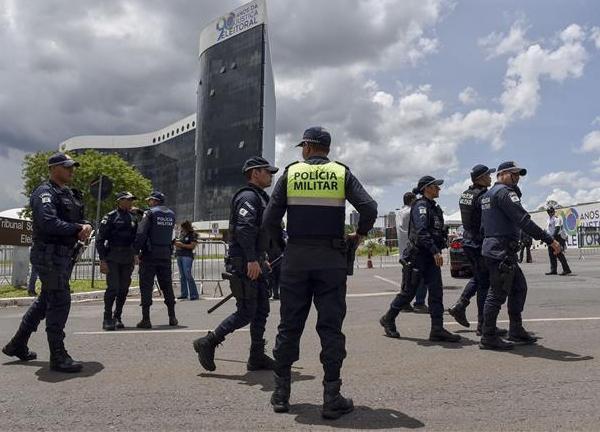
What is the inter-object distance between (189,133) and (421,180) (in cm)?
9519

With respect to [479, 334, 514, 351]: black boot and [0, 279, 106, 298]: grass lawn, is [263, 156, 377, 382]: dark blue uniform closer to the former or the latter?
[479, 334, 514, 351]: black boot

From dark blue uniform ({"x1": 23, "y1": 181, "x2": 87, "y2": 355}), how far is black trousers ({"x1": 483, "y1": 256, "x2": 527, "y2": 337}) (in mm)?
4054

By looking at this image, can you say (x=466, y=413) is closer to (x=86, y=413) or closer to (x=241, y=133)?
(x=86, y=413)

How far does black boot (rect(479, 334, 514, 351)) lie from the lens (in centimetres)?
547

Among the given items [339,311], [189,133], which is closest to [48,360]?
[339,311]

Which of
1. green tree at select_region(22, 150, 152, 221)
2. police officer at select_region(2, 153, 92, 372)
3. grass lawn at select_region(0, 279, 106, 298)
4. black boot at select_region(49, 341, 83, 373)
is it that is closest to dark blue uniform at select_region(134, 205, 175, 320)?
police officer at select_region(2, 153, 92, 372)

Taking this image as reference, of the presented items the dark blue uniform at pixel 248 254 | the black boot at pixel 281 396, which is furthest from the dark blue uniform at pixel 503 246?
the black boot at pixel 281 396

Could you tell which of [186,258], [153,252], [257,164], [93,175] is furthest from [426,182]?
[93,175]

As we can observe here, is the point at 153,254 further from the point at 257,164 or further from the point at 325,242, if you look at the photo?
the point at 325,242

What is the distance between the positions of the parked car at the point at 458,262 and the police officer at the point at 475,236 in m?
8.23

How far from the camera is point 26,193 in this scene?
146ft

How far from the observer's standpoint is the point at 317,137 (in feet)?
12.8

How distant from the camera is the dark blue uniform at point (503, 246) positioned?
547 cm

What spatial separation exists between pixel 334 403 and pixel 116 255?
481cm
